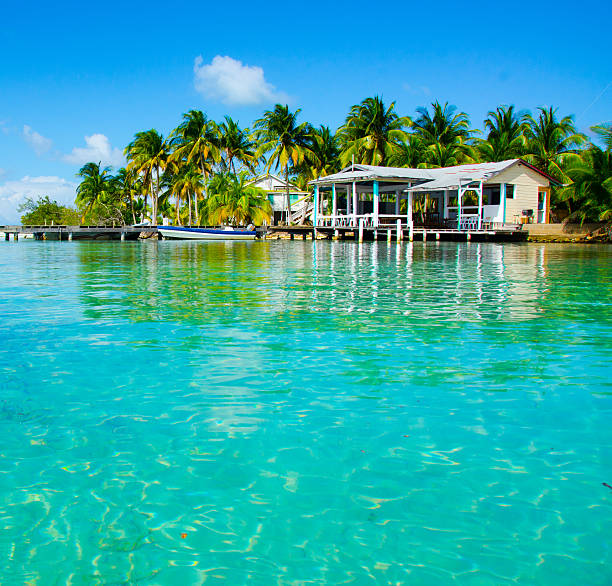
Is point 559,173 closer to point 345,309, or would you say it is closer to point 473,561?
point 345,309

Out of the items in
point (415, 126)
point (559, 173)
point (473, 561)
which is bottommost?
point (473, 561)

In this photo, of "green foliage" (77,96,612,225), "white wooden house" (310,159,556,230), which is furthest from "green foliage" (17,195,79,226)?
"white wooden house" (310,159,556,230)

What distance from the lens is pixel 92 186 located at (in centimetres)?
6228

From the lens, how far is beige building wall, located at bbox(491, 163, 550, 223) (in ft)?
119

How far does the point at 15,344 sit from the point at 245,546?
15.7 ft

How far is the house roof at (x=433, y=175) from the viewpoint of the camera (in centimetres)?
3434

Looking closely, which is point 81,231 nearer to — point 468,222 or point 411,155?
point 411,155

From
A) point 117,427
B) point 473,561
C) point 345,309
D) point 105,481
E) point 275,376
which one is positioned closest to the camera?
point 473,561

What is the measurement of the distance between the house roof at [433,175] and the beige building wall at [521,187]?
351mm

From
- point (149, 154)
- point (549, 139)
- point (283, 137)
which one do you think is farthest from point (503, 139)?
point (149, 154)

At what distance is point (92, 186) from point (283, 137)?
2319 cm

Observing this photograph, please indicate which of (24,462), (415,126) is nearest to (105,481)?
(24,462)

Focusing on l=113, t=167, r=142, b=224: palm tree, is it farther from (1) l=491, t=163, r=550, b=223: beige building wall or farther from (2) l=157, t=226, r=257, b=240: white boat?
(1) l=491, t=163, r=550, b=223: beige building wall

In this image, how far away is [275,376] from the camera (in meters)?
5.13
